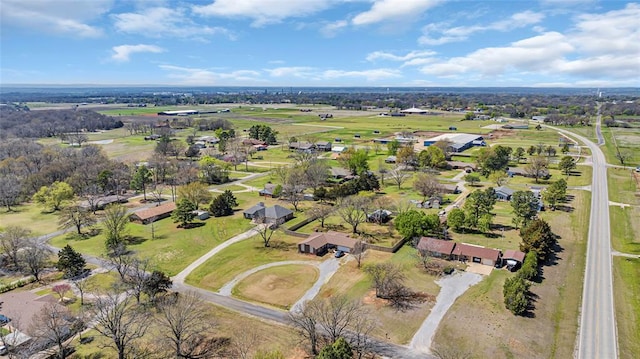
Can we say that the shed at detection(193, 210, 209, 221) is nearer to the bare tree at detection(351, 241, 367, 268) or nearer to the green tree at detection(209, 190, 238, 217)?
the green tree at detection(209, 190, 238, 217)

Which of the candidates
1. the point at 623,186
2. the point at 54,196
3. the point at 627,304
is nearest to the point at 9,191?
the point at 54,196

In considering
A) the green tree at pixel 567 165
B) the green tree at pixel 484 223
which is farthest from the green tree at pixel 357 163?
the green tree at pixel 567 165

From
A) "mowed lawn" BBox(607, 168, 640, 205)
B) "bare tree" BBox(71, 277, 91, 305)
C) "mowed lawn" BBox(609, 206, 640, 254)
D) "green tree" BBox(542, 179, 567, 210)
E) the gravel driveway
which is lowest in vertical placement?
"bare tree" BBox(71, 277, 91, 305)

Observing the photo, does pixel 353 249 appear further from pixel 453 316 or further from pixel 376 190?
pixel 376 190

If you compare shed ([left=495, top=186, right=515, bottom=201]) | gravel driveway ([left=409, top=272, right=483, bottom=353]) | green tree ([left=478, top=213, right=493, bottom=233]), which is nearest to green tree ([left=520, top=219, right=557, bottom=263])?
green tree ([left=478, top=213, right=493, bottom=233])

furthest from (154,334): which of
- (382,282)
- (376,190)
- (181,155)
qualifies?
(181,155)

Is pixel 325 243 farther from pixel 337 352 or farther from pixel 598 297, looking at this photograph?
pixel 598 297
